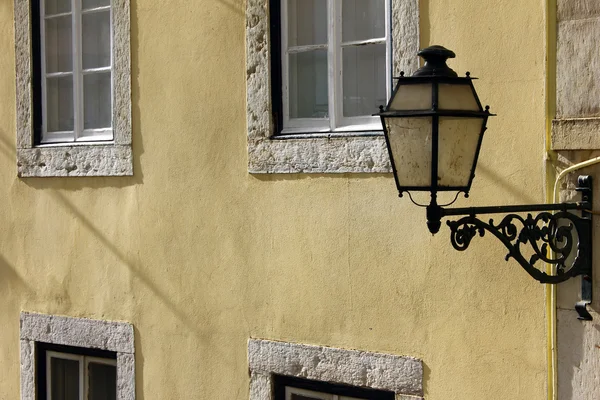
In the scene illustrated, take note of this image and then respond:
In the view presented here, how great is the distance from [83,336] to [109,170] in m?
1.07

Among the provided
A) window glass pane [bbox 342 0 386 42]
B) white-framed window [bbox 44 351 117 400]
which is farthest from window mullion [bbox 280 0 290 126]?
white-framed window [bbox 44 351 117 400]

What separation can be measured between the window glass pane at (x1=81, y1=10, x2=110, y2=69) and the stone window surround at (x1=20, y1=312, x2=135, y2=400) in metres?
1.65

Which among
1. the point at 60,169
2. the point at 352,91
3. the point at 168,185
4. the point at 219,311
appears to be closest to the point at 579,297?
the point at 352,91

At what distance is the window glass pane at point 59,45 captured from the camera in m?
6.65

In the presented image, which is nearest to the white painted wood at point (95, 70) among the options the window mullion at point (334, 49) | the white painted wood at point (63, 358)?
the window mullion at point (334, 49)

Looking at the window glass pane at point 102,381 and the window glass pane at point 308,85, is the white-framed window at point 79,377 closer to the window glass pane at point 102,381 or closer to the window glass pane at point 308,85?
the window glass pane at point 102,381

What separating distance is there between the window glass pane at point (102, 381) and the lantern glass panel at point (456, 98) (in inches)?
136

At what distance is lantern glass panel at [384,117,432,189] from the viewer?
3.67 metres

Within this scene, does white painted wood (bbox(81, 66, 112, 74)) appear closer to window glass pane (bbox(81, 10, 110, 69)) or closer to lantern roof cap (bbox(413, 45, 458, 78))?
window glass pane (bbox(81, 10, 110, 69))

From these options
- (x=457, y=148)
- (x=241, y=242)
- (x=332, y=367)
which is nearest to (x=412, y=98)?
(x=457, y=148)

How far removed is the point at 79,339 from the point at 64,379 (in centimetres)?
45

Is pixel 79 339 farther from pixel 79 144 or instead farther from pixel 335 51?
pixel 335 51

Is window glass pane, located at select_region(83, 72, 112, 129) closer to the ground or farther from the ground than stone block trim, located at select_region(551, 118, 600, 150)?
farther from the ground

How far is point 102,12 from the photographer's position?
21.1 ft
